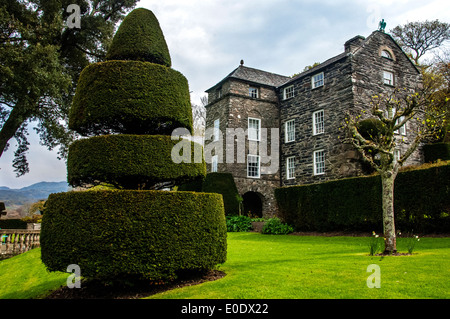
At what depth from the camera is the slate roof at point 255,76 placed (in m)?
28.2

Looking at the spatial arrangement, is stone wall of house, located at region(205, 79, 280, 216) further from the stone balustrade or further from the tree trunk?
the tree trunk

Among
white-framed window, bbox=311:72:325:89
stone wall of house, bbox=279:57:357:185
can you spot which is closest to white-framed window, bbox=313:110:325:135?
stone wall of house, bbox=279:57:357:185

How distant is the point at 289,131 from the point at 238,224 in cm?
1027

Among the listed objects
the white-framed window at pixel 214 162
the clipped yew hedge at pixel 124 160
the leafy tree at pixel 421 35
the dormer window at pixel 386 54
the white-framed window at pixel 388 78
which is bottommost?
the clipped yew hedge at pixel 124 160

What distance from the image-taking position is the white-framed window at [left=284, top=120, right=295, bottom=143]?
27.5 metres

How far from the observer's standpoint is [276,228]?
61.4ft

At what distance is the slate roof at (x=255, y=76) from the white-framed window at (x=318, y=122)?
19.4 feet

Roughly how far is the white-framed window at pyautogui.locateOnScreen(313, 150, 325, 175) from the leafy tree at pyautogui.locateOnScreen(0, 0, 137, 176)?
52.8 feet

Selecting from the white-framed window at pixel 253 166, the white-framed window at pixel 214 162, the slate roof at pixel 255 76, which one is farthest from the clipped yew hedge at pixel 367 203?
the slate roof at pixel 255 76

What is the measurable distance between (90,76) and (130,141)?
6.23ft

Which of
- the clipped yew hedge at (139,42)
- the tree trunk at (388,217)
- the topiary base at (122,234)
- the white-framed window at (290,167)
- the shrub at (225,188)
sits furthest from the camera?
the white-framed window at (290,167)

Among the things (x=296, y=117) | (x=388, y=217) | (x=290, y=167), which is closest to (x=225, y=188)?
(x=290, y=167)

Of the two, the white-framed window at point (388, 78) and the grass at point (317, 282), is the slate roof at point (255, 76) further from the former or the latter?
the grass at point (317, 282)
